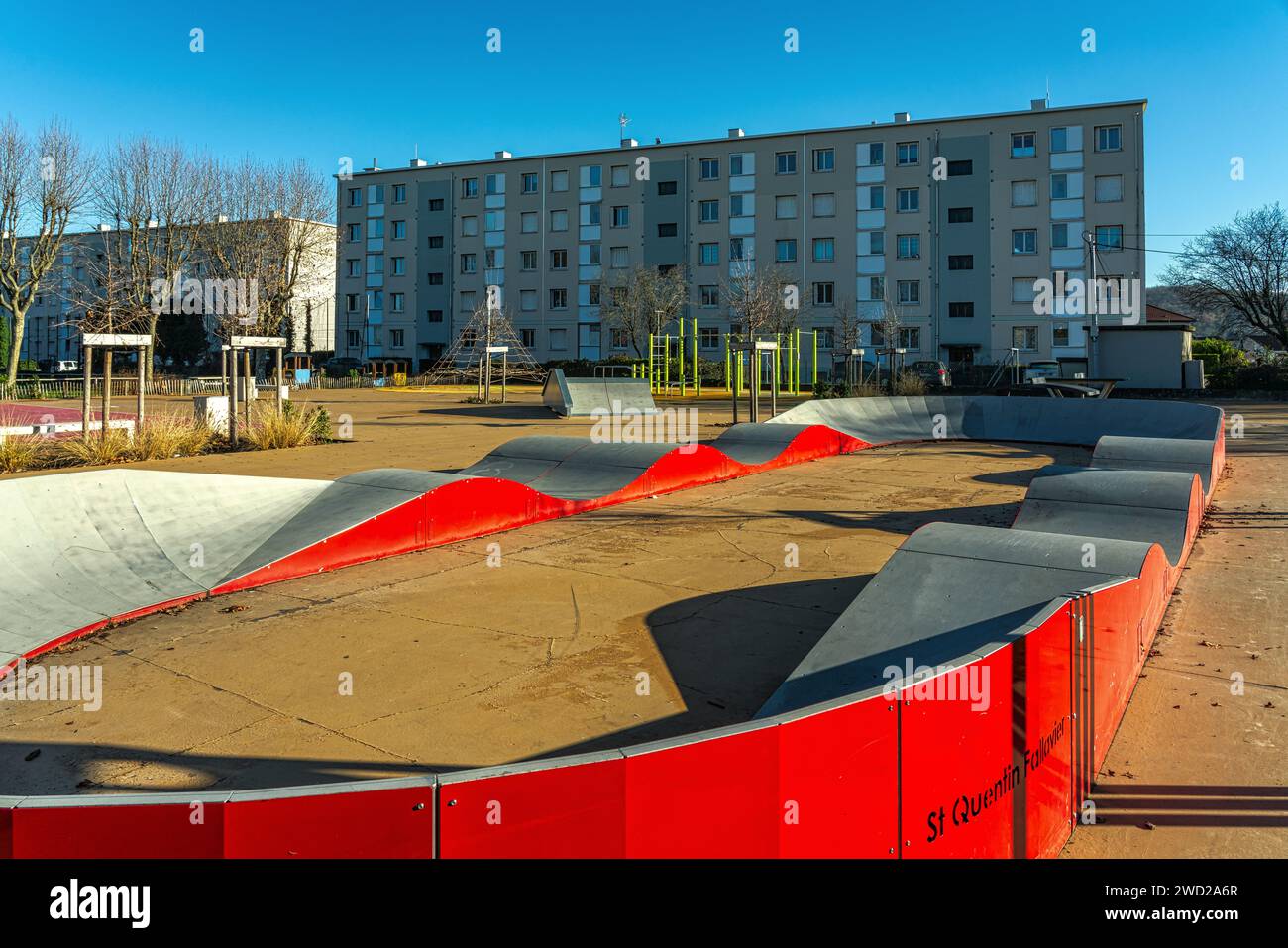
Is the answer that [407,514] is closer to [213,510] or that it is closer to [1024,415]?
[213,510]

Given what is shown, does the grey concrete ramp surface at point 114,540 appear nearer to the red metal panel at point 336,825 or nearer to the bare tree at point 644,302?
the red metal panel at point 336,825

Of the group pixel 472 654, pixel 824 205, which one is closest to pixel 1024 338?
pixel 824 205

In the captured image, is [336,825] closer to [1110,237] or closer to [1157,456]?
[1157,456]

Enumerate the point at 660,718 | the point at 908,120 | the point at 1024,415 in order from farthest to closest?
the point at 908,120
the point at 1024,415
the point at 660,718

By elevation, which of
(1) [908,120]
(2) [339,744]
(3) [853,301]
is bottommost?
(2) [339,744]

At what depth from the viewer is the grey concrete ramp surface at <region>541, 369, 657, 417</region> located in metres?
29.2

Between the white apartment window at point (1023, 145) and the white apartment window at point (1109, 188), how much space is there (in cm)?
401

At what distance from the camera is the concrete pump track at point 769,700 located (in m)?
2.54

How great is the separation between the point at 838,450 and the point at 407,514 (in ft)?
35.8

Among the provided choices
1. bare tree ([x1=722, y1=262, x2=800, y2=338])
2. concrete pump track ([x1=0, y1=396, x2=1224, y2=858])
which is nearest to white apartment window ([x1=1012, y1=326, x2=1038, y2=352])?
bare tree ([x1=722, y1=262, x2=800, y2=338])

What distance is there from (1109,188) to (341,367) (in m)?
48.6

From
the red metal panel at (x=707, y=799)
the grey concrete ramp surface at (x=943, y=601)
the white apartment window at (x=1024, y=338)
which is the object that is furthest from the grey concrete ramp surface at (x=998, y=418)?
the white apartment window at (x=1024, y=338)
